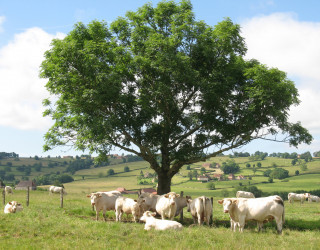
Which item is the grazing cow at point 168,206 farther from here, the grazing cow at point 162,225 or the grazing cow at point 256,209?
the grazing cow at point 256,209

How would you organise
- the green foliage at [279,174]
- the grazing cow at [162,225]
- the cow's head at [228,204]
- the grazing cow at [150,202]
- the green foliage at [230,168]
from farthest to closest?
1. the green foliage at [230,168]
2. the green foliage at [279,174]
3. the grazing cow at [150,202]
4. the cow's head at [228,204]
5. the grazing cow at [162,225]

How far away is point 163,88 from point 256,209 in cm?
863

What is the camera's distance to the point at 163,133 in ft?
72.7

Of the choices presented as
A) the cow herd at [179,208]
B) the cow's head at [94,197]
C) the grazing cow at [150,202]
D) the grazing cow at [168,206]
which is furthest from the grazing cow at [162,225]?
the cow's head at [94,197]

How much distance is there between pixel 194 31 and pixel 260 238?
13.1 meters

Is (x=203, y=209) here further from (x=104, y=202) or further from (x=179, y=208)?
(x=104, y=202)

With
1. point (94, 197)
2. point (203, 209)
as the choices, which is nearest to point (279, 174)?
point (203, 209)

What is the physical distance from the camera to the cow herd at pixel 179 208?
16.3m

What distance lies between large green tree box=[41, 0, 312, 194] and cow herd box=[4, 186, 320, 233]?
2965mm

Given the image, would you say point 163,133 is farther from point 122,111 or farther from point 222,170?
point 222,170

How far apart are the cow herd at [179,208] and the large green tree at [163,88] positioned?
2.97m

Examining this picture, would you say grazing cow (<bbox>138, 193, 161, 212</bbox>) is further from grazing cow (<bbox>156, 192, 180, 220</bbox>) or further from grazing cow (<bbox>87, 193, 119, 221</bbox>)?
grazing cow (<bbox>87, 193, 119, 221</bbox>)

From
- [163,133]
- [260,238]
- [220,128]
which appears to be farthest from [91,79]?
[260,238]

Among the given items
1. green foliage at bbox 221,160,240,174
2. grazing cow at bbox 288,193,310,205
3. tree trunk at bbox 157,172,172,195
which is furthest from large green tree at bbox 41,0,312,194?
green foliage at bbox 221,160,240,174
